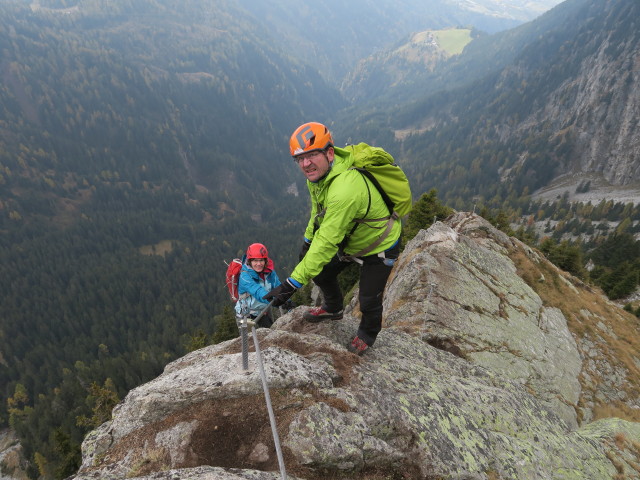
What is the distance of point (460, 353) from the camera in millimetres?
14492

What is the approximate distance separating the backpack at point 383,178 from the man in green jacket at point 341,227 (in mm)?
80

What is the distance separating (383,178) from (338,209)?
1.62 m

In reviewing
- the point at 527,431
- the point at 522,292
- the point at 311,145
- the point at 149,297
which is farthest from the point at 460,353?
the point at 149,297

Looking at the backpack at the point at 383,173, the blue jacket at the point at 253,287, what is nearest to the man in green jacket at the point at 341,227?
the backpack at the point at 383,173

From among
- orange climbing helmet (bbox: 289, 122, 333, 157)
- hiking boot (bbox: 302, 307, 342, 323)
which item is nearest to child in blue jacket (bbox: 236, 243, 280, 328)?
hiking boot (bbox: 302, 307, 342, 323)

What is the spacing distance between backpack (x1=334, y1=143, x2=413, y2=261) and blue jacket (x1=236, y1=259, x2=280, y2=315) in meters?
4.80

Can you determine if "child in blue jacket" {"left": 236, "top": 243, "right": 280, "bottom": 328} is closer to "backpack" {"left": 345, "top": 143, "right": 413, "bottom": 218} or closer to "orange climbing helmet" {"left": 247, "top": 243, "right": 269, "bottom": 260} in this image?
"orange climbing helmet" {"left": 247, "top": 243, "right": 269, "bottom": 260}

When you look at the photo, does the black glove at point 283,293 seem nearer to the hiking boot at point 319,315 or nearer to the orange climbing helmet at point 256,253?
the hiking boot at point 319,315

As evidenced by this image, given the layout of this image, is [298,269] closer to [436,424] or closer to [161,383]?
[161,383]

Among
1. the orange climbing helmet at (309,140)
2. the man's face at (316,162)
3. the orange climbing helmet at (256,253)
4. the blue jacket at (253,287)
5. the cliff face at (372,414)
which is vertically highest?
the orange climbing helmet at (309,140)

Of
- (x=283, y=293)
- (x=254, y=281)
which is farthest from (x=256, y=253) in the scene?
(x=283, y=293)

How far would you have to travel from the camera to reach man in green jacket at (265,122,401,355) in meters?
6.71

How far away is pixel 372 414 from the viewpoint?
7.07m

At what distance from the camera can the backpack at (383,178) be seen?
734 cm
